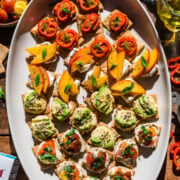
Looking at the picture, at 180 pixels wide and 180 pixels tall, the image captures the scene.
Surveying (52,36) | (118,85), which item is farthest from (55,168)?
(52,36)

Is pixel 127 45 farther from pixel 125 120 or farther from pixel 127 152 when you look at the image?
pixel 127 152

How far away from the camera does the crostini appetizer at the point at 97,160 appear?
4.79 metres

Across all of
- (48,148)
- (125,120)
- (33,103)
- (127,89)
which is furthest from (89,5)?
(48,148)

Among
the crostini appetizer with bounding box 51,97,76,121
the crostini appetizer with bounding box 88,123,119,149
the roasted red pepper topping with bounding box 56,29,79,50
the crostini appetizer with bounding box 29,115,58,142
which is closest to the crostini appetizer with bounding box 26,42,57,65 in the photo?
the roasted red pepper topping with bounding box 56,29,79,50

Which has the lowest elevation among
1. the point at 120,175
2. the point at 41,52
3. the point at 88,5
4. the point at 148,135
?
the point at 120,175

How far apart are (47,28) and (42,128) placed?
152cm

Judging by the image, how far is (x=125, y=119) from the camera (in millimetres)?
4812

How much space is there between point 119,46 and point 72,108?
1.18m

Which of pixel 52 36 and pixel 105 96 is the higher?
pixel 52 36

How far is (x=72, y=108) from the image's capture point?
496 cm

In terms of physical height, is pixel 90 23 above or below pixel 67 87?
above

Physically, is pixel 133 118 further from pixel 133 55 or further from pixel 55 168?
pixel 55 168

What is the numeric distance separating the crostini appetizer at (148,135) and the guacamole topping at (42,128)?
50.5 inches

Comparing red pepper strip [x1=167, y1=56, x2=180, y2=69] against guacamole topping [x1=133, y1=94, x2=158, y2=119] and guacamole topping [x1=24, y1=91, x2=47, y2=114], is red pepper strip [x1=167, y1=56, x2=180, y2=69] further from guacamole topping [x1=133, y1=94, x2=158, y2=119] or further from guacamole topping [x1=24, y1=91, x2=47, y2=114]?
guacamole topping [x1=24, y1=91, x2=47, y2=114]
